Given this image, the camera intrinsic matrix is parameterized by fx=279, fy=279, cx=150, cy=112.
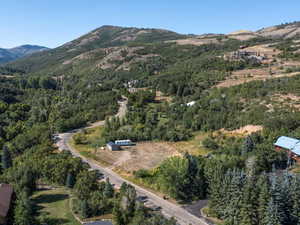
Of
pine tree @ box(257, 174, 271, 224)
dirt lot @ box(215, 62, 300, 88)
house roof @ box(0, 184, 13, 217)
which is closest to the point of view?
pine tree @ box(257, 174, 271, 224)

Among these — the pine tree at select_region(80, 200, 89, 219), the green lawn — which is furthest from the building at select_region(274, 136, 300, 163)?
the green lawn

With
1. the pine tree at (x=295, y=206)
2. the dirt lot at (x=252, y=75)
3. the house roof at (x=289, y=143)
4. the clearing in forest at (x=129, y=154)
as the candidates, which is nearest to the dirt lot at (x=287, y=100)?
the house roof at (x=289, y=143)

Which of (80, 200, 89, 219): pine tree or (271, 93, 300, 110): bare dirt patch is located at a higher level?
(271, 93, 300, 110): bare dirt patch

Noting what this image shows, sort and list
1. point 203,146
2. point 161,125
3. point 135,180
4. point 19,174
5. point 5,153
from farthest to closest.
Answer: point 161,125
point 203,146
point 5,153
point 135,180
point 19,174

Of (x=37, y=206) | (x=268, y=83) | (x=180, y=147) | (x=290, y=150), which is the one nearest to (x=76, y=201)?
(x=37, y=206)

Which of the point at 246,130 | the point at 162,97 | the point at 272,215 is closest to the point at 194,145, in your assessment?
the point at 246,130

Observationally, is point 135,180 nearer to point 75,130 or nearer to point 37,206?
point 37,206

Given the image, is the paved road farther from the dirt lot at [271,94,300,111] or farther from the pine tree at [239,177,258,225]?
the dirt lot at [271,94,300,111]
